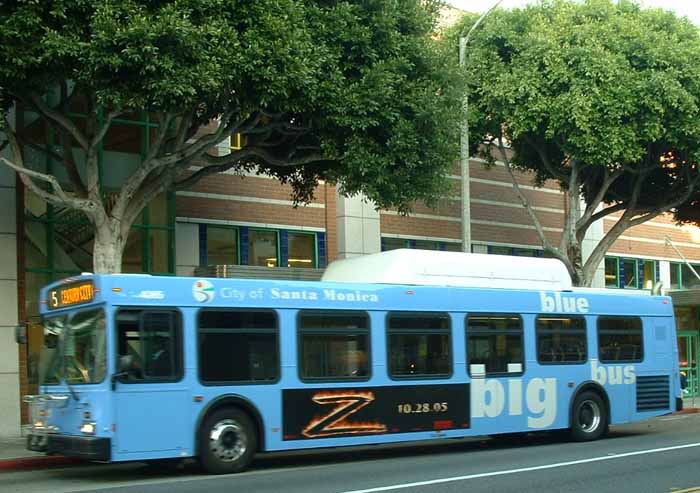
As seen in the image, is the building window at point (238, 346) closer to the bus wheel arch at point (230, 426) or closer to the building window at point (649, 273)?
the bus wheel arch at point (230, 426)

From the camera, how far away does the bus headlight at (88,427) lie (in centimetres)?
1287

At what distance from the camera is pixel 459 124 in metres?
19.4

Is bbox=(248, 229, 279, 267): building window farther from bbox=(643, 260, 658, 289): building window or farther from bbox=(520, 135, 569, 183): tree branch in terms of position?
bbox=(643, 260, 658, 289): building window

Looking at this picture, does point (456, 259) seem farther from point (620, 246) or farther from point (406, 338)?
point (620, 246)

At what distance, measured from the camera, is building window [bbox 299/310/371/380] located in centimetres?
1471

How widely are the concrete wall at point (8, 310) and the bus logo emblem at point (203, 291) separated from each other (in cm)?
719

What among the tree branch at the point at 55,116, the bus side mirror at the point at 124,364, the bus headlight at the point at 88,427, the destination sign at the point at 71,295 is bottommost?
the bus headlight at the point at 88,427

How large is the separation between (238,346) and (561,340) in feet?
21.6

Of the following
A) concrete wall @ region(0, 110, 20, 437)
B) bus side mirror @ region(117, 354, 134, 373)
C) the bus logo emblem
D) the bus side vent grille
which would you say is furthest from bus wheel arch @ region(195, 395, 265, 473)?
the bus side vent grille

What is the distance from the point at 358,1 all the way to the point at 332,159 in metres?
2.79

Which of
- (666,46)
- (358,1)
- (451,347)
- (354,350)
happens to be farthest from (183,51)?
(666,46)

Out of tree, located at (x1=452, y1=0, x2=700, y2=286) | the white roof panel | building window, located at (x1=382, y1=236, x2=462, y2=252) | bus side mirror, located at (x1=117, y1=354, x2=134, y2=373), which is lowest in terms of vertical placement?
bus side mirror, located at (x1=117, y1=354, x2=134, y2=373)

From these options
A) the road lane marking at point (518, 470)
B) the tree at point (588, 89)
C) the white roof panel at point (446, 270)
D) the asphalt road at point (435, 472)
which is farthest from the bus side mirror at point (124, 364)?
the tree at point (588, 89)

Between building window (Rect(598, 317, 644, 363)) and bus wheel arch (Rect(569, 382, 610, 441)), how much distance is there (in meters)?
0.63
